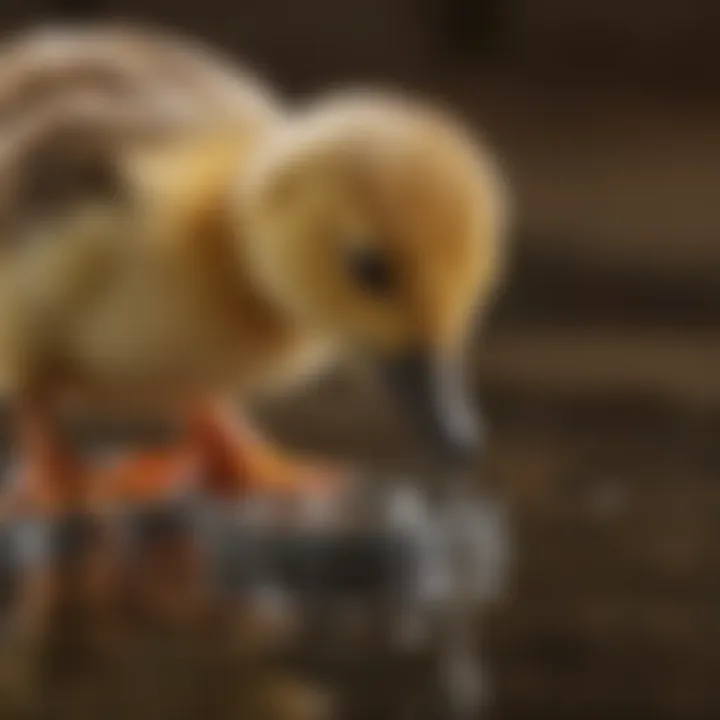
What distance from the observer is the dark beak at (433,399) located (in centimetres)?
50

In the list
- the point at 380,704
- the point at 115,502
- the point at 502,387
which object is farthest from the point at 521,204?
the point at 380,704

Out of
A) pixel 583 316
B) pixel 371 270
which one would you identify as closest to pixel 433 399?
pixel 371 270

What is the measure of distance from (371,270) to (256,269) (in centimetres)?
3

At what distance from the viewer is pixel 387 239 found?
1.60 feet

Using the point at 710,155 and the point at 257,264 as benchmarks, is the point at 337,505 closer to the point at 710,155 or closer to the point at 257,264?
the point at 257,264

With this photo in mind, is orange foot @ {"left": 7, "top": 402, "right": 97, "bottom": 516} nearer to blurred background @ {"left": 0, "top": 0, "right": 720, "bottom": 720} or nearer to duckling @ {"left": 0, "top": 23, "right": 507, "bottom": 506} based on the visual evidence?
duckling @ {"left": 0, "top": 23, "right": 507, "bottom": 506}

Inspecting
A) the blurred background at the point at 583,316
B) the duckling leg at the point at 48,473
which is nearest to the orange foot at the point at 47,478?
the duckling leg at the point at 48,473

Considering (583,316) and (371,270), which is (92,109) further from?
(583,316)

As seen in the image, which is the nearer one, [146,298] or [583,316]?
[146,298]

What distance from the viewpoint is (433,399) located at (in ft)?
1.67

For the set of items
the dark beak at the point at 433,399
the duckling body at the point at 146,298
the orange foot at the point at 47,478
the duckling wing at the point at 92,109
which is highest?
the duckling wing at the point at 92,109

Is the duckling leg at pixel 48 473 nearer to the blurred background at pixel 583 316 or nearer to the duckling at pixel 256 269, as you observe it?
the duckling at pixel 256 269

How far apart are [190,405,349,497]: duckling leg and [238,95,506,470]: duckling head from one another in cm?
7

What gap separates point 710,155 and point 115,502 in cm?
71
